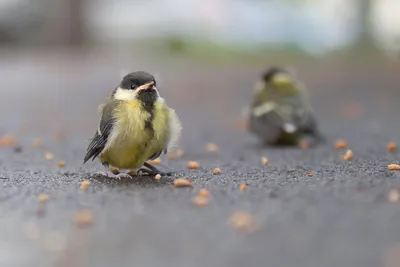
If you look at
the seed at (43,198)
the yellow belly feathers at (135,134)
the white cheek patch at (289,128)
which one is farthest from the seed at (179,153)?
the seed at (43,198)

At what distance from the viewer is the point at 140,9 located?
22484 mm

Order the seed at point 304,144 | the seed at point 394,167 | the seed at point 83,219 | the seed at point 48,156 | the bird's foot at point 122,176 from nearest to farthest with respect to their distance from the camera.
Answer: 1. the seed at point 83,219
2. the seed at point 394,167
3. the bird's foot at point 122,176
4. the seed at point 48,156
5. the seed at point 304,144

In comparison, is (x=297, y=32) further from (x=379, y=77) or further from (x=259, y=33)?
(x=379, y=77)

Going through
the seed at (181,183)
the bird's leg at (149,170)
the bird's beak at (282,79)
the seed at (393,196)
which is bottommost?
the bird's leg at (149,170)

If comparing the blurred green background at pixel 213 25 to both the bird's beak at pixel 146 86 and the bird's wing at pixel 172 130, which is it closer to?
the bird's wing at pixel 172 130

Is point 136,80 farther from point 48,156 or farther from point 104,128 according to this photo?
point 48,156

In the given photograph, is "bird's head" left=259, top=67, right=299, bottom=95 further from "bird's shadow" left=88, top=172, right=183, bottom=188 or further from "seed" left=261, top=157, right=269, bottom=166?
"bird's shadow" left=88, top=172, right=183, bottom=188

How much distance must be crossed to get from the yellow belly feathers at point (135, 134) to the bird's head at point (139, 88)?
3 centimetres

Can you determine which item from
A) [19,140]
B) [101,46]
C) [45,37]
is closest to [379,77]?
[19,140]

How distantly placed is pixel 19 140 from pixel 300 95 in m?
2.39

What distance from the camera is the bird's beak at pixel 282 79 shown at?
5.34m

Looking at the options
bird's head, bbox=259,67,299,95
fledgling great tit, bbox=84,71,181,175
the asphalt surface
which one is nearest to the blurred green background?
the asphalt surface

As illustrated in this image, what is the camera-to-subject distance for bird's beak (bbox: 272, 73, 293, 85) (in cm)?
534

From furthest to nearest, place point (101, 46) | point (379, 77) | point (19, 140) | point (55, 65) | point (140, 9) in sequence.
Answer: point (140, 9), point (101, 46), point (55, 65), point (379, 77), point (19, 140)
